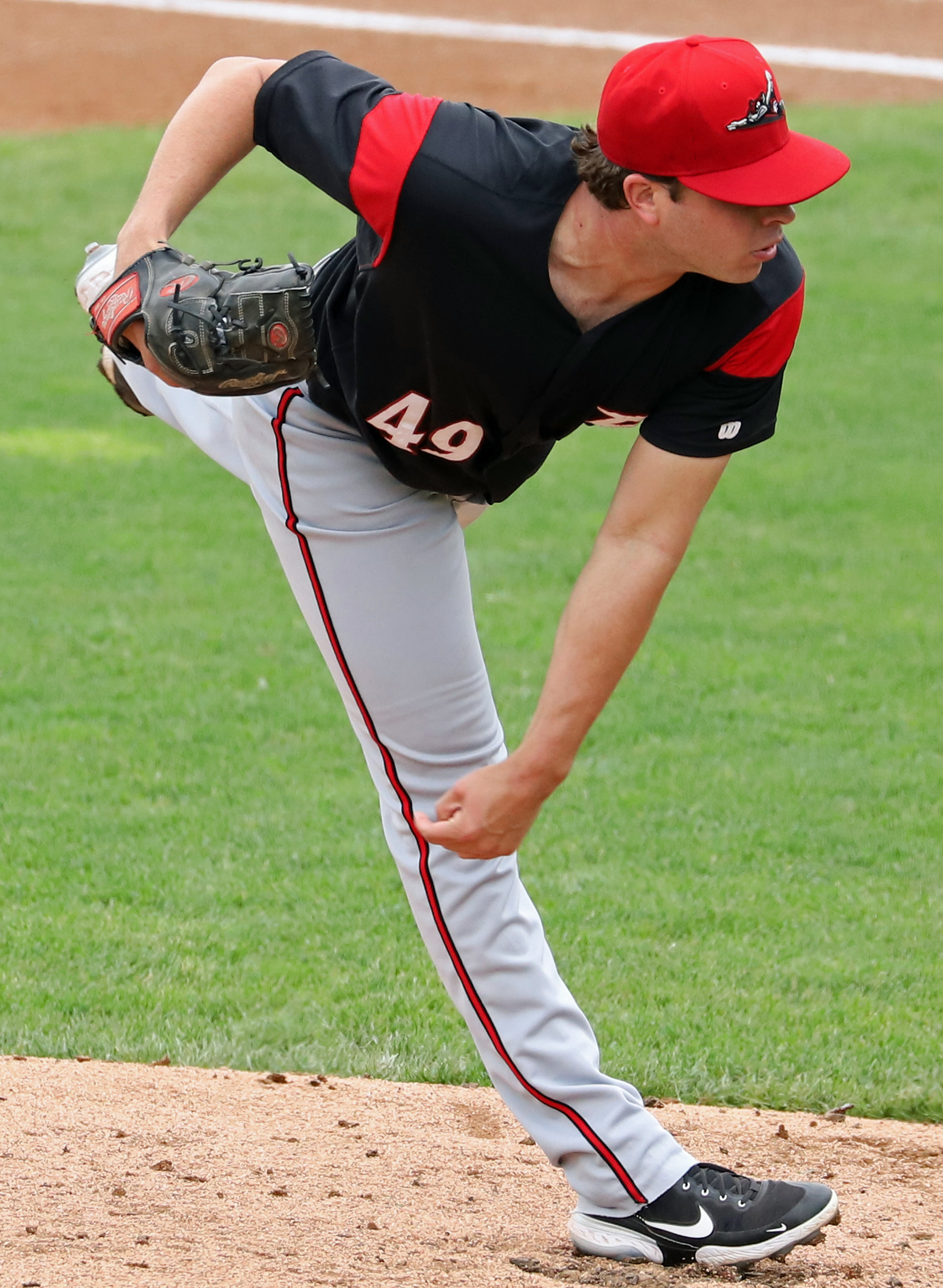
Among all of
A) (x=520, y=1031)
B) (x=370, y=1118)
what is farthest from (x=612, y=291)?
(x=370, y=1118)

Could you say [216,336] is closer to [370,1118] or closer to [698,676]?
[370,1118]

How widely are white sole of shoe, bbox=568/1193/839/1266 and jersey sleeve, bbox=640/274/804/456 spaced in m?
1.44

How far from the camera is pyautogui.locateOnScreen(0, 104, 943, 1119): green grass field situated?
4527 millimetres

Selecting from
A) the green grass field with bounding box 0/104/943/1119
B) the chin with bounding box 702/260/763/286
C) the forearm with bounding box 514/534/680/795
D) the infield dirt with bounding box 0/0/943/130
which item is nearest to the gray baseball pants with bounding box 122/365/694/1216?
the forearm with bounding box 514/534/680/795

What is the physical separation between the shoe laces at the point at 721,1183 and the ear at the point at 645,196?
1728mm

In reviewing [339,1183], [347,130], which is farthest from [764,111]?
[339,1183]

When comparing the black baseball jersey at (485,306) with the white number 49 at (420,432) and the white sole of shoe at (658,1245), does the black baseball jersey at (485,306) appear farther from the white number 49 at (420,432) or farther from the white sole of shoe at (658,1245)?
the white sole of shoe at (658,1245)

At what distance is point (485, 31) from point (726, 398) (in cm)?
1715

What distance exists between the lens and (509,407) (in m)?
2.98

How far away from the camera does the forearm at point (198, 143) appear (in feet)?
9.98

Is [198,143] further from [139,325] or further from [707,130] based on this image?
[707,130]

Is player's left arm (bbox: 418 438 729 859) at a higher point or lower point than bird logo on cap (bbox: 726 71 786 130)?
lower

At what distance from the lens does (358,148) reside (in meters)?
2.83

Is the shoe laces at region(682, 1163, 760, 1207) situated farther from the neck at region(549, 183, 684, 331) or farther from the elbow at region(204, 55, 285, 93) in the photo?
the elbow at region(204, 55, 285, 93)
